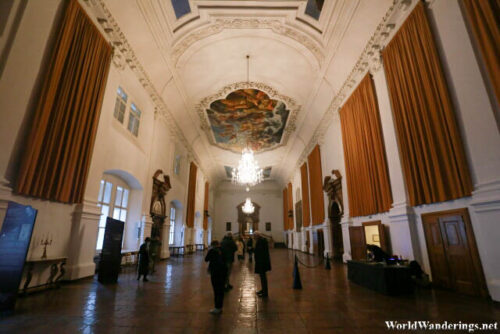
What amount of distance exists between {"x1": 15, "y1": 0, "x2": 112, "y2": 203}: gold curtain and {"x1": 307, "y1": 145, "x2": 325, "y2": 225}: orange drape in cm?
1062

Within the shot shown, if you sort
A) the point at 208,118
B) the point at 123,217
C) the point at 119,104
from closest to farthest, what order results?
1. the point at 119,104
2. the point at 123,217
3. the point at 208,118

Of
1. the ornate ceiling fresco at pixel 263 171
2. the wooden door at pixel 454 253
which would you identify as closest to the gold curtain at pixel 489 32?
the wooden door at pixel 454 253

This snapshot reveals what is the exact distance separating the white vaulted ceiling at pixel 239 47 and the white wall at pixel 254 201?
54.3 feet

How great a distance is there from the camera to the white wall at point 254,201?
28875mm

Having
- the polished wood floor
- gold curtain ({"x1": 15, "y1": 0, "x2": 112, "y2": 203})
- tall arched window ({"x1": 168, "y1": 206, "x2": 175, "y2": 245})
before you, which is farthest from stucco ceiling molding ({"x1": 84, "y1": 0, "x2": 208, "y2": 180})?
the polished wood floor

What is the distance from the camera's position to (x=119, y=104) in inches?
328

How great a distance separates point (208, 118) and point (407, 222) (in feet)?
38.5

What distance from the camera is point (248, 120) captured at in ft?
50.3

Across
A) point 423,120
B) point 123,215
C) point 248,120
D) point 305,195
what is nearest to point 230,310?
point 423,120

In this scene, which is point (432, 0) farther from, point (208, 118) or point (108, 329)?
point (208, 118)

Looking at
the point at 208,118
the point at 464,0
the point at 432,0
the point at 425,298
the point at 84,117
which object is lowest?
the point at 425,298

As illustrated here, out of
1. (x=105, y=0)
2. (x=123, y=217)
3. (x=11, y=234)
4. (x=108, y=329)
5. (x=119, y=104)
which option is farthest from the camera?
(x=123, y=217)

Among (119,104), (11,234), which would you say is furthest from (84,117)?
(11,234)

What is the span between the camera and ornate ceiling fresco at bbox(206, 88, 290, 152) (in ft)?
43.8
